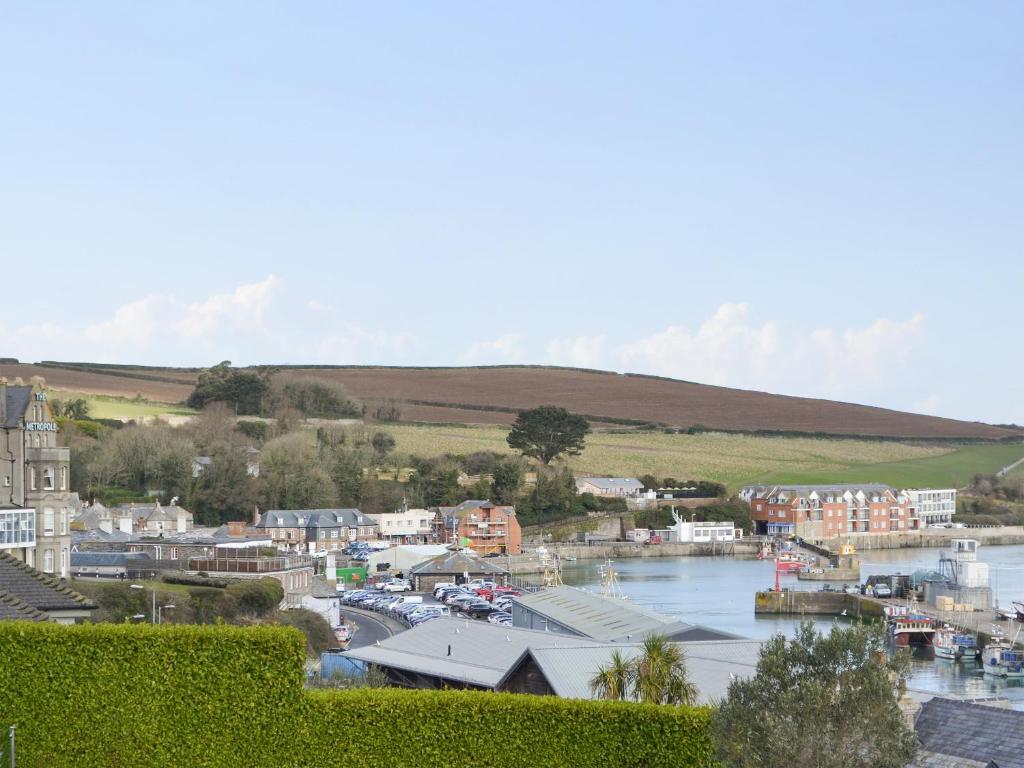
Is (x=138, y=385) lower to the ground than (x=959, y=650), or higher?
higher

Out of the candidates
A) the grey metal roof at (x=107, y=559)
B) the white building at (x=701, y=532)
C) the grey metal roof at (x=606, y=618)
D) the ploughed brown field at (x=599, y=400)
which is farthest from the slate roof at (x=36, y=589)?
the ploughed brown field at (x=599, y=400)

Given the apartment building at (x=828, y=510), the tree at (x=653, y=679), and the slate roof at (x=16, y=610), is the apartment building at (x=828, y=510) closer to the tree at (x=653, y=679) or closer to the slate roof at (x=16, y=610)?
the tree at (x=653, y=679)

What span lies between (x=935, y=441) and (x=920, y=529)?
26.5 metres

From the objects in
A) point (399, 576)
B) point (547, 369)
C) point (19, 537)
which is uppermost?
point (547, 369)

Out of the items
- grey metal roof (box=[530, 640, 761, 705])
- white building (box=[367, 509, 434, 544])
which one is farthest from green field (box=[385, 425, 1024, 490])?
grey metal roof (box=[530, 640, 761, 705])

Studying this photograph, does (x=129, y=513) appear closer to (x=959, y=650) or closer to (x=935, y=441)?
(x=959, y=650)

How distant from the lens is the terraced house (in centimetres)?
3641

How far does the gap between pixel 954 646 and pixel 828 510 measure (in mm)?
53246

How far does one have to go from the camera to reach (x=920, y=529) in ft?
342

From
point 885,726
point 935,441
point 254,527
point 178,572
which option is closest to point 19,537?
point 178,572

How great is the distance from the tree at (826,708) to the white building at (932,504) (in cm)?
9494

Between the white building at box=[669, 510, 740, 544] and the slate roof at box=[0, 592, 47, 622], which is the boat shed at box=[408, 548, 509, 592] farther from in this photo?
the slate roof at box=[0, 592, 47, 622]

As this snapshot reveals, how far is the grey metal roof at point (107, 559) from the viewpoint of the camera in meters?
47.3

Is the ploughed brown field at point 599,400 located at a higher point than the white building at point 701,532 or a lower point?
higher
